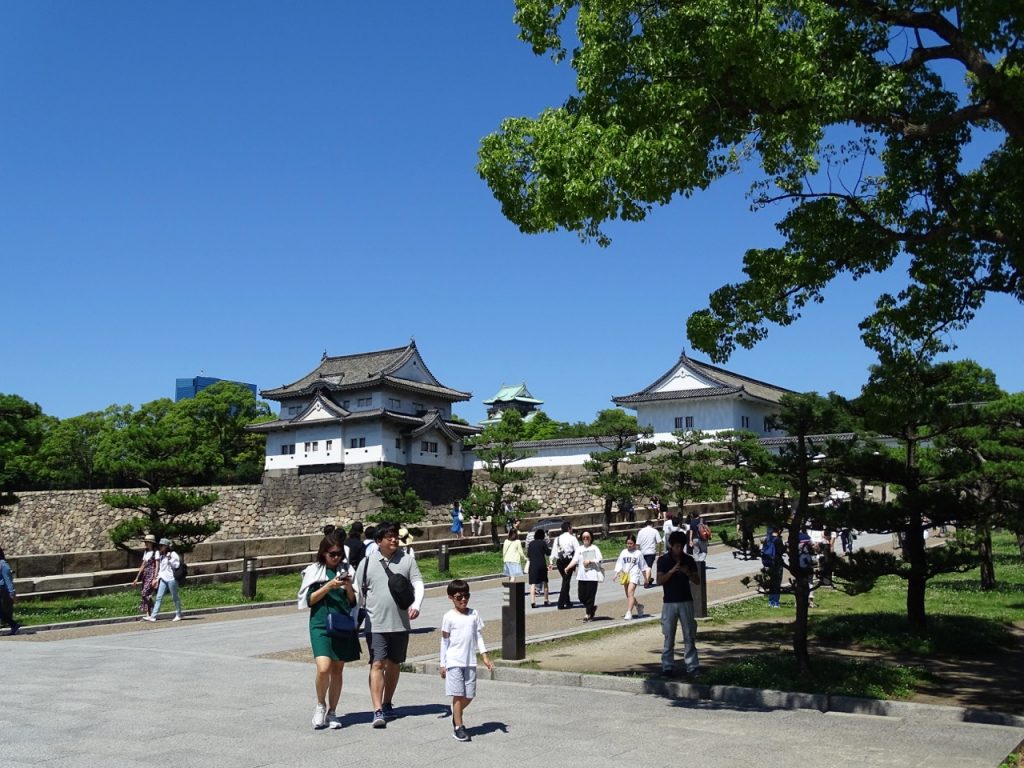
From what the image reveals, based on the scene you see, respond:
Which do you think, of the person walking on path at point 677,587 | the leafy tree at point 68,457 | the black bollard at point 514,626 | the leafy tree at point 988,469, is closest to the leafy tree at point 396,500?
the leafy tree at point 988,469

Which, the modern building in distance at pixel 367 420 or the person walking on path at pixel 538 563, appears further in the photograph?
the modern building in distance at pixel 367 420

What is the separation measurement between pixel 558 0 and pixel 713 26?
2.20 meters

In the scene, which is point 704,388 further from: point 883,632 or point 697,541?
point 883,632

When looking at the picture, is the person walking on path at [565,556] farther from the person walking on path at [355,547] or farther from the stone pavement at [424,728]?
the stone pavement at [424,728]

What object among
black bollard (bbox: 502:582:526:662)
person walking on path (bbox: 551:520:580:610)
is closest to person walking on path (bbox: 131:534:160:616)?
person walking on path (bbox: 551:520:580:610)

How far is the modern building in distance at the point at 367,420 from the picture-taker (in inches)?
2005

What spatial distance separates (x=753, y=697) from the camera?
27.9ft

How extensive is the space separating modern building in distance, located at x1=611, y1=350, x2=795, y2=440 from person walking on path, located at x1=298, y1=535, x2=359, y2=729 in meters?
41.5

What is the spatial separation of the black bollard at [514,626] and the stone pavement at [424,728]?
0.77 meters

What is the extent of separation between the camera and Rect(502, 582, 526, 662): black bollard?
11.0 metres

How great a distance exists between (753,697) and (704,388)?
40485 millimetres

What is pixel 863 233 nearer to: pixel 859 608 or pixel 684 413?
pixel 859 608

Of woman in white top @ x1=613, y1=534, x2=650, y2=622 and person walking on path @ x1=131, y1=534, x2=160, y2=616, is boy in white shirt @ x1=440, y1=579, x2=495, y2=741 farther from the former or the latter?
person walking on path @ x1=131, y1=534, x2=160, y2=616

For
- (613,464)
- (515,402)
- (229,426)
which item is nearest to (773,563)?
→ (613,464)
